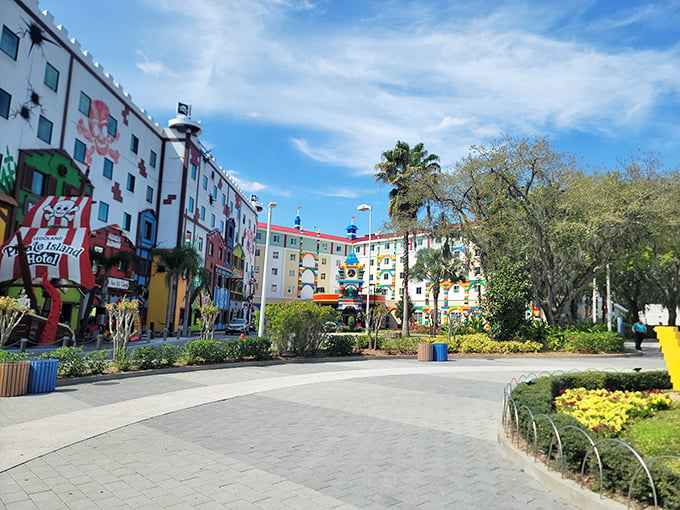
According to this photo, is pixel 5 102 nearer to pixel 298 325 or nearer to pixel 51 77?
pixel 51 77

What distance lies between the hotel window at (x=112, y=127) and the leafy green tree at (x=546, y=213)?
73.4ft

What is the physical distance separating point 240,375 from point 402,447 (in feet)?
30.7

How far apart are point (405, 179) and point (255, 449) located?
97.2 feet

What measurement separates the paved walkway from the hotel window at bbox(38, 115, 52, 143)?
1814 centimetres

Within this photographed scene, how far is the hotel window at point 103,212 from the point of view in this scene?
3122cm

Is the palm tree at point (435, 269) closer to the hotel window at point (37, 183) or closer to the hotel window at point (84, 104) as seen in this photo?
the hotel window at point (84, 104)

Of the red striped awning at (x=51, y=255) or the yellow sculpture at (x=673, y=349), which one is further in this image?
the red striped awning at (x=51, y=255)

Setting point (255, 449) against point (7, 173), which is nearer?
point (255, 449)

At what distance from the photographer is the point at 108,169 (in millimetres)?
32094

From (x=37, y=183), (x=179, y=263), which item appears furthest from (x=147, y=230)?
(x=37, y=183)

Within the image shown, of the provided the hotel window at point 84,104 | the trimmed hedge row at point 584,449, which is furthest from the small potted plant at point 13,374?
the hotel window at point 84,104

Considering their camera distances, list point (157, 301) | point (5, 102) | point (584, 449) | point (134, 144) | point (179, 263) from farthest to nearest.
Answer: point (157, 301) → point (134, 144) → point (179, 263) → point (5, 102) → point (584, 449)

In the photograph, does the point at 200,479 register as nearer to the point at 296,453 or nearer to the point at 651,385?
the point at 296,453

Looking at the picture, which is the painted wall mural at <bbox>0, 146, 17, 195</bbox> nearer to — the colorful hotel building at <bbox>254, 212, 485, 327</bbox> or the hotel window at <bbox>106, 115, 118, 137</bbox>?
the hotel window at <bbox>106, 115, 118, 137</bbox>
